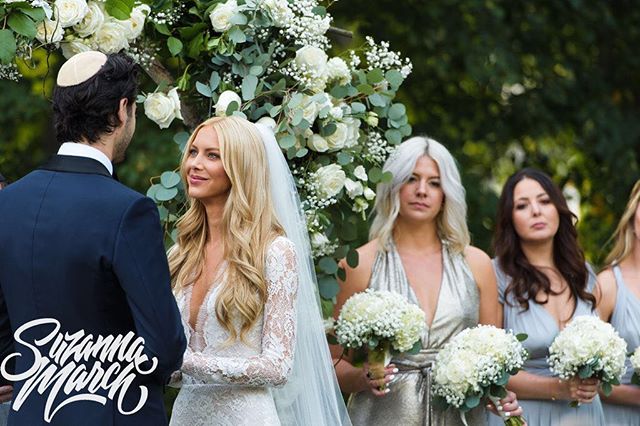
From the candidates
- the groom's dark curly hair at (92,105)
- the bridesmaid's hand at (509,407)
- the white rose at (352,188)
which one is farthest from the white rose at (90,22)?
the bridesmaid's hand at (509,407)

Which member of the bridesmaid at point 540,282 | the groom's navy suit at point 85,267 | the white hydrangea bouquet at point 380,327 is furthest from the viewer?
the bridesmaid at point 540,282

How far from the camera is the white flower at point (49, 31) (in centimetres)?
416

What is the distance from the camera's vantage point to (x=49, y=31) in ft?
13.7

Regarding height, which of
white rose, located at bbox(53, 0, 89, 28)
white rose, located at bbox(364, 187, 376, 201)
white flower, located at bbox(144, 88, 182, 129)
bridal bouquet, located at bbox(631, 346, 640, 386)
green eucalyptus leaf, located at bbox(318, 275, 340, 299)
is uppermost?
white rose, located at bbox(53, 0, 89, 28)

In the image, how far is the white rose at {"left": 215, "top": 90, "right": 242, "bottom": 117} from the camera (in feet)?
14.4

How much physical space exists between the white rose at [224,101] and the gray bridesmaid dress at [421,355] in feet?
4.11

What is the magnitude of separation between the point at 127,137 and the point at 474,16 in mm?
5491

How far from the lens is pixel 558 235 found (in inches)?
226

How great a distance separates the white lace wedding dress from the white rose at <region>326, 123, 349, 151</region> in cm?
81

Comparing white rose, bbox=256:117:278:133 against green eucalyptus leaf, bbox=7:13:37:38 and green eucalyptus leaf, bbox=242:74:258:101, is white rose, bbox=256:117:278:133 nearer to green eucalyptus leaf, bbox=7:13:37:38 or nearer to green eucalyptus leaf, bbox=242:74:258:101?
green eucalyptus leaf, bbox=242:74:258:101

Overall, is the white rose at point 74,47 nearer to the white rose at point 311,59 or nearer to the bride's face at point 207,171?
the bride's face at point 207,171

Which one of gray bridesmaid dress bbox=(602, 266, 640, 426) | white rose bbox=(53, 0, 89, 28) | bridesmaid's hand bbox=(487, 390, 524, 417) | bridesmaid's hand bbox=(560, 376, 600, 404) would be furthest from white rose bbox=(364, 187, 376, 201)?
gray bridesmaid dress bbox=(602, 266, 640, 426)

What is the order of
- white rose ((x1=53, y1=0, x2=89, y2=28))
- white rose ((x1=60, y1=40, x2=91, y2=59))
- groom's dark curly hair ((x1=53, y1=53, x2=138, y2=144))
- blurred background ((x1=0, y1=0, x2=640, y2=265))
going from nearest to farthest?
groom's dark curly hair ((x1=53, y1=53, x2=138, y2=144)) < white rose ((x1=53, y1=0, x2=89, y2=28)) < white rose ((x1=60, y1=40, x2=91, y2=59)) < blurred background ((x1=0, y1=0, x2=640, y2=265))

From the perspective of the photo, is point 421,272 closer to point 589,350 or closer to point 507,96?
point 589,350
